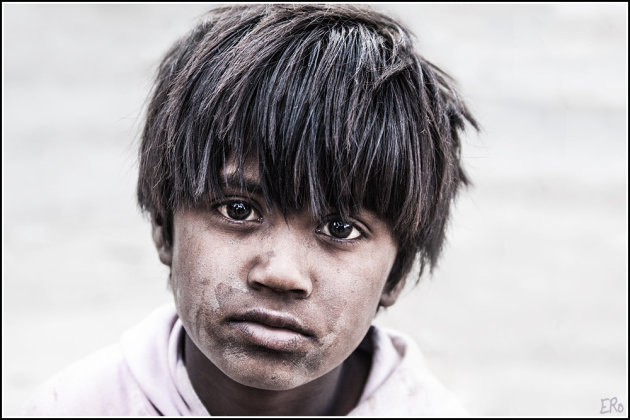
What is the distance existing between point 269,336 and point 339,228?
0.18 m

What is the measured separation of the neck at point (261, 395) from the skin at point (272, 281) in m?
0.19

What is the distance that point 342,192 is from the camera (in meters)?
1.30

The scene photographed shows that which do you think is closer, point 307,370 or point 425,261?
point 307,370

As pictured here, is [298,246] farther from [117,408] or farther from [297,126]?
[117,408]

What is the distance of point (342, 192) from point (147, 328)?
519mm

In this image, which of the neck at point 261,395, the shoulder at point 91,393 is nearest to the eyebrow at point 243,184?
the neck at point 261,395

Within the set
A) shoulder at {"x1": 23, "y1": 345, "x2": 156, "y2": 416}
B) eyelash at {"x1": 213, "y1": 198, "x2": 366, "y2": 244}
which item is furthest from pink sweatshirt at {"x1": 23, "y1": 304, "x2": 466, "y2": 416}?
eyelash at {"x1": 213, "y1": 198, "x2": 366, "y2": 244}

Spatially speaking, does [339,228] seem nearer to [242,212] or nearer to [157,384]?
[242,212]

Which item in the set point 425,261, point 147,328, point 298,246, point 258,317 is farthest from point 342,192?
point 147,328

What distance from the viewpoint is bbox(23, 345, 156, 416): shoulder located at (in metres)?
1.57

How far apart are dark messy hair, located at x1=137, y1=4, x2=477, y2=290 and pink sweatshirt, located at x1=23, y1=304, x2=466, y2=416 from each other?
226 millimetres

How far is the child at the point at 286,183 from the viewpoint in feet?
4.23

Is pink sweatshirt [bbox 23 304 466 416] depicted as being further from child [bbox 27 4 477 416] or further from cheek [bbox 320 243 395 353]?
cheek [bbox 320 243 395 353]

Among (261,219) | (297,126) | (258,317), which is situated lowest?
(258,317)
